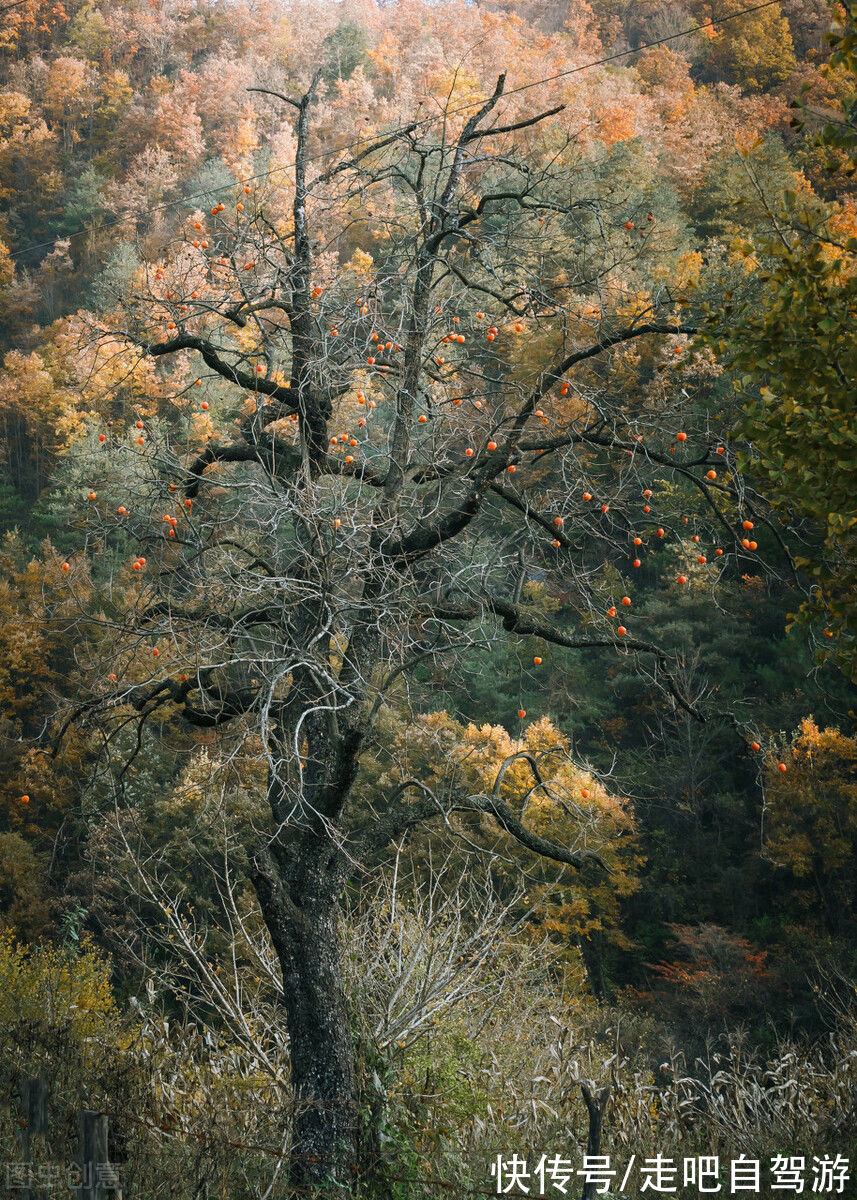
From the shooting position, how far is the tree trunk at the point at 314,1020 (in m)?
4.82

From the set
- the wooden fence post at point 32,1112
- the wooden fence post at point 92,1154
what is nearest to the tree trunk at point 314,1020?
the wooden fence post at point 32,1112

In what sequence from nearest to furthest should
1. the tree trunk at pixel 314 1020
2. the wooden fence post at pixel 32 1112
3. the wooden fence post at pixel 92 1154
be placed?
the wooden fence post at pixel 92 1154
the wooden fence post at pixel 32 1112
the tree trunk at pixel 314 1020

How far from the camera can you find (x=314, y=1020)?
4.97 meters

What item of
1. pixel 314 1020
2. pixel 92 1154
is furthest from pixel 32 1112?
pixel 314 1020

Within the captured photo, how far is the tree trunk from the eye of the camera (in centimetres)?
482

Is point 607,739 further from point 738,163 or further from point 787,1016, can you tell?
point 738,163

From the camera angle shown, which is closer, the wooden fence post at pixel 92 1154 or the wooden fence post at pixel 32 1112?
the wooden fence post at pixel 92 1154

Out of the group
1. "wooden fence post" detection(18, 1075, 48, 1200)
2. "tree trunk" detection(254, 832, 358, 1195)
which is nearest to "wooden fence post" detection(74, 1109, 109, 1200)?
"wooden fence post" detection(18, 1075, 48, 1200)

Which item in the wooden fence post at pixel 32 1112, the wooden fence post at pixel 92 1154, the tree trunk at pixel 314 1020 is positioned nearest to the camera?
the wooden fence post at pixel 92 1154

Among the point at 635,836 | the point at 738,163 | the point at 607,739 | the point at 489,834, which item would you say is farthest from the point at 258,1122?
the point at 738,163

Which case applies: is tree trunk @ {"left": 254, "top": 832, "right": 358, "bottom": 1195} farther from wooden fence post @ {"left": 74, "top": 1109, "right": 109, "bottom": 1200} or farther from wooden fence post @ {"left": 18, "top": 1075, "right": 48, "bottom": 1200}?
wooden fence post @ {"left": 74, "top": 1109, "right": 109, "bottom": 1200}

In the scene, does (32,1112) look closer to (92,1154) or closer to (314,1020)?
(92,1154)

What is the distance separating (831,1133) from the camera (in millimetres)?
5848

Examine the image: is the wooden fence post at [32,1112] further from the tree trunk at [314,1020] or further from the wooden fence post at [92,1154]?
the tree trunk at [314,1020]
